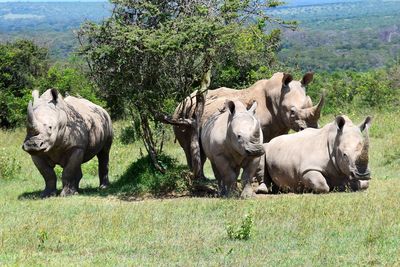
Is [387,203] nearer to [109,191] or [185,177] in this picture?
[185,177]

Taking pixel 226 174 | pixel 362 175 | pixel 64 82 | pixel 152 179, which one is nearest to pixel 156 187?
pixel 152 179

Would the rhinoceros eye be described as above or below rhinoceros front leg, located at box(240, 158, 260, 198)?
above

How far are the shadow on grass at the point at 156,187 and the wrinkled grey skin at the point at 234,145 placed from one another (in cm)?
75

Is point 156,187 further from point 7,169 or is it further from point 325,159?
point 7,169

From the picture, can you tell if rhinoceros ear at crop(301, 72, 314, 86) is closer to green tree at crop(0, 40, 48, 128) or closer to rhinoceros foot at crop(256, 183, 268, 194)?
rhinoceros foot at crop(256, 183, 268, 194)

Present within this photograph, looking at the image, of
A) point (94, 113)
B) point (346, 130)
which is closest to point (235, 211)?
point (346, 130)

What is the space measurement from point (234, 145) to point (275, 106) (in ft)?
8.62

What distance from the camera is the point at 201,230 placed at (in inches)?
431

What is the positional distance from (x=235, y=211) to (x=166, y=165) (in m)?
4.46

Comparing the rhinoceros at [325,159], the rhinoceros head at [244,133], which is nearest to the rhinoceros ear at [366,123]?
the rhinoceros at [325,159]

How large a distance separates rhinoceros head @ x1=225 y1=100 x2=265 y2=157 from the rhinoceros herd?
0.02m

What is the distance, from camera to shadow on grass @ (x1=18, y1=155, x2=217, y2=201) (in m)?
15.0

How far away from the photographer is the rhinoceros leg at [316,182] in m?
13.8

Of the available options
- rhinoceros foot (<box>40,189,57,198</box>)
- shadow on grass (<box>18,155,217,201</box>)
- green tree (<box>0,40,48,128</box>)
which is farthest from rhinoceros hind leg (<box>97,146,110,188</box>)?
green tree (<box>0,40,48,128</box>)
